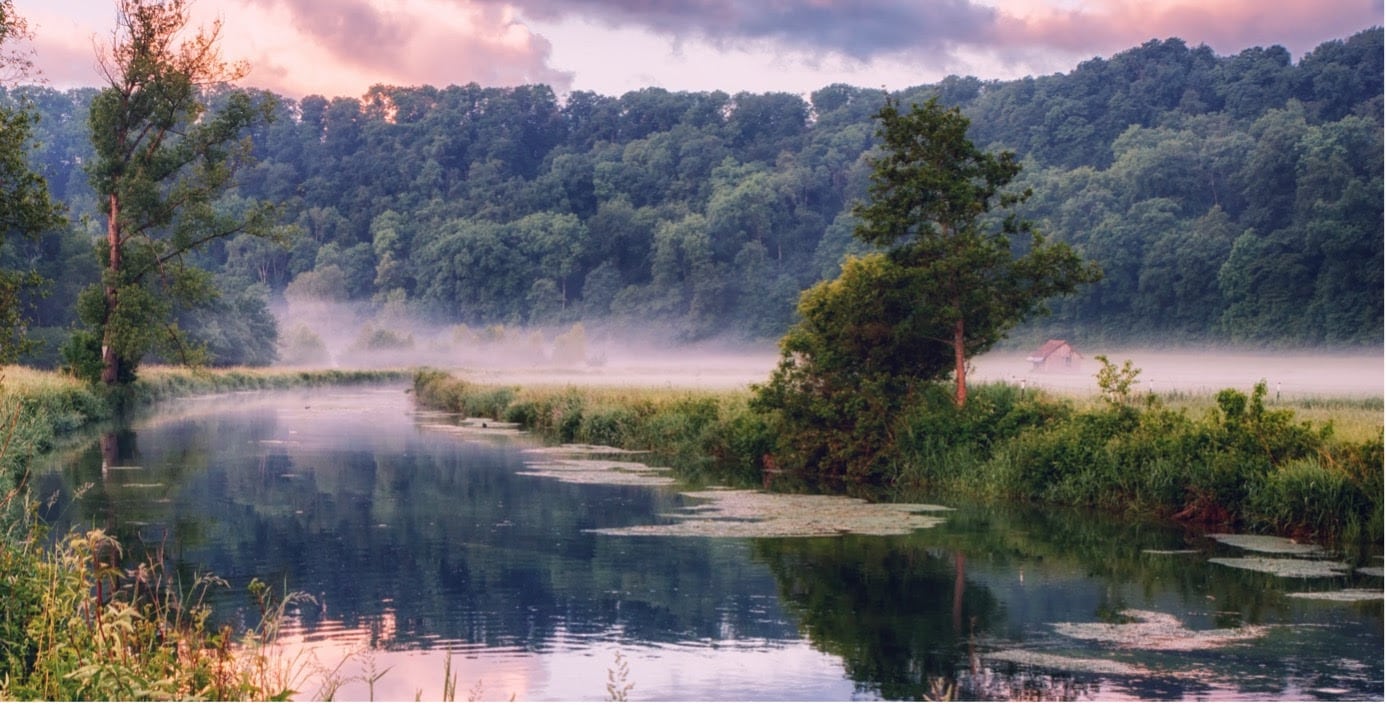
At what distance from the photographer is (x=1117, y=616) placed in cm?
1246

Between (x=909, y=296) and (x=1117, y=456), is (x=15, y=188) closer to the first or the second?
(x=909, y=296)

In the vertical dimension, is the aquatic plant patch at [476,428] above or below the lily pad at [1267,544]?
above

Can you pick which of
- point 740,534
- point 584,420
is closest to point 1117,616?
point 740,534

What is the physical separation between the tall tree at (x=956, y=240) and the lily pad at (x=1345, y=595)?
894cm

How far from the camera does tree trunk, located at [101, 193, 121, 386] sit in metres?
39.8

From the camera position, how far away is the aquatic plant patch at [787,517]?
17391 millimetres

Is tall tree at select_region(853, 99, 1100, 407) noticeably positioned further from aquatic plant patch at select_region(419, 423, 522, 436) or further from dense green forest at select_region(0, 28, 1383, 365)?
dense green forest at select_region(0, 28, 1383, 365)

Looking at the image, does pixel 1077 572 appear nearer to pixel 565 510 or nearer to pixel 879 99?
pixel 565 510

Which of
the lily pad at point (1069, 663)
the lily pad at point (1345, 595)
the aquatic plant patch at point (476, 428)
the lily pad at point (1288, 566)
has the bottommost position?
the lily pad at point (1069, 663)

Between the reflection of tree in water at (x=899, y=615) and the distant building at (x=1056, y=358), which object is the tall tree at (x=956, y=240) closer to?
the reflection of tree in water at (x=899, y=615)

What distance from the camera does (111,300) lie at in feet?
133

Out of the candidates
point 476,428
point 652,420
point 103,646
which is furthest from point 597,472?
point 103,646

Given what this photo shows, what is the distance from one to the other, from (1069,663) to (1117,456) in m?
9.55

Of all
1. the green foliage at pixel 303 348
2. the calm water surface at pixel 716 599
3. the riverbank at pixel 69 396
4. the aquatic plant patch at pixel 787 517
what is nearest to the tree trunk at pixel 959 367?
the aquatic plant patch at pixel 787 517
